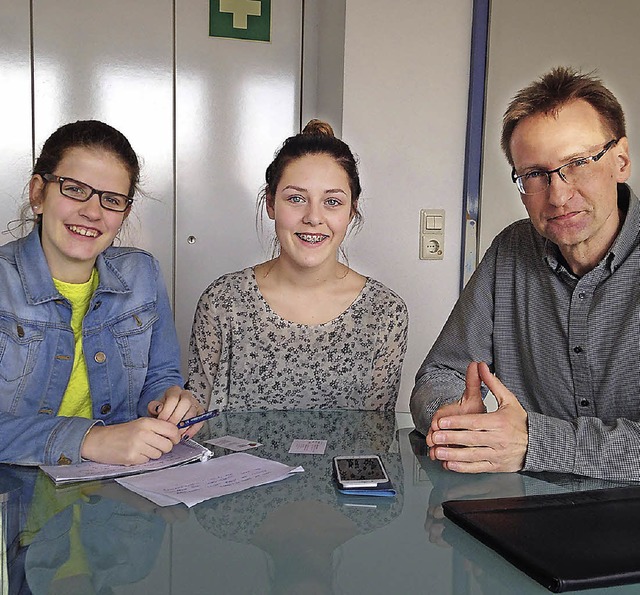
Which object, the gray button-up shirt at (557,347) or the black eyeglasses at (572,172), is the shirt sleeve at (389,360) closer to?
the gray button-up shirt at (557,347)

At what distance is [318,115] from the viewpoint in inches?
136

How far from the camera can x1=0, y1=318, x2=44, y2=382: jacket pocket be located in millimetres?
1727

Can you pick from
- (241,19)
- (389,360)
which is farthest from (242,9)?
(389,360)

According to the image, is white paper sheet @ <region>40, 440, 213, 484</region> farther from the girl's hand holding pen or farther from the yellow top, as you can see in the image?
the yellow top

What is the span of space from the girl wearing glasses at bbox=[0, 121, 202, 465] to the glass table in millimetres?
408

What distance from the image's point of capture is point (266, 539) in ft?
3.54

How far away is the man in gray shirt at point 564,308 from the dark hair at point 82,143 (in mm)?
943

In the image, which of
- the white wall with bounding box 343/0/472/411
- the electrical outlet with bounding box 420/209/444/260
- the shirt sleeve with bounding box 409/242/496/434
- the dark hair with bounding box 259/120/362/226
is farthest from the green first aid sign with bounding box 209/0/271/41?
the shirt sleeve with bounding box 409/242/496/434

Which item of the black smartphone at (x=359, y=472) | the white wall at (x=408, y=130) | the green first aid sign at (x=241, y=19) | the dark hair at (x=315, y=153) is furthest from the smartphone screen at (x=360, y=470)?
the green first aid sign at (x=241, y=19)

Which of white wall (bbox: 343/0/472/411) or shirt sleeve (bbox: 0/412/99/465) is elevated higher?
white wall (bbox: 343/0/472/411)

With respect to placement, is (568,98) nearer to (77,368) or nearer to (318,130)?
(318,130)

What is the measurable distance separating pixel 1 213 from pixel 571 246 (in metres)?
2.41

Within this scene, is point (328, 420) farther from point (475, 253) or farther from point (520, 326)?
point (475, 253)

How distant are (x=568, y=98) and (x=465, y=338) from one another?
61 centimetres
